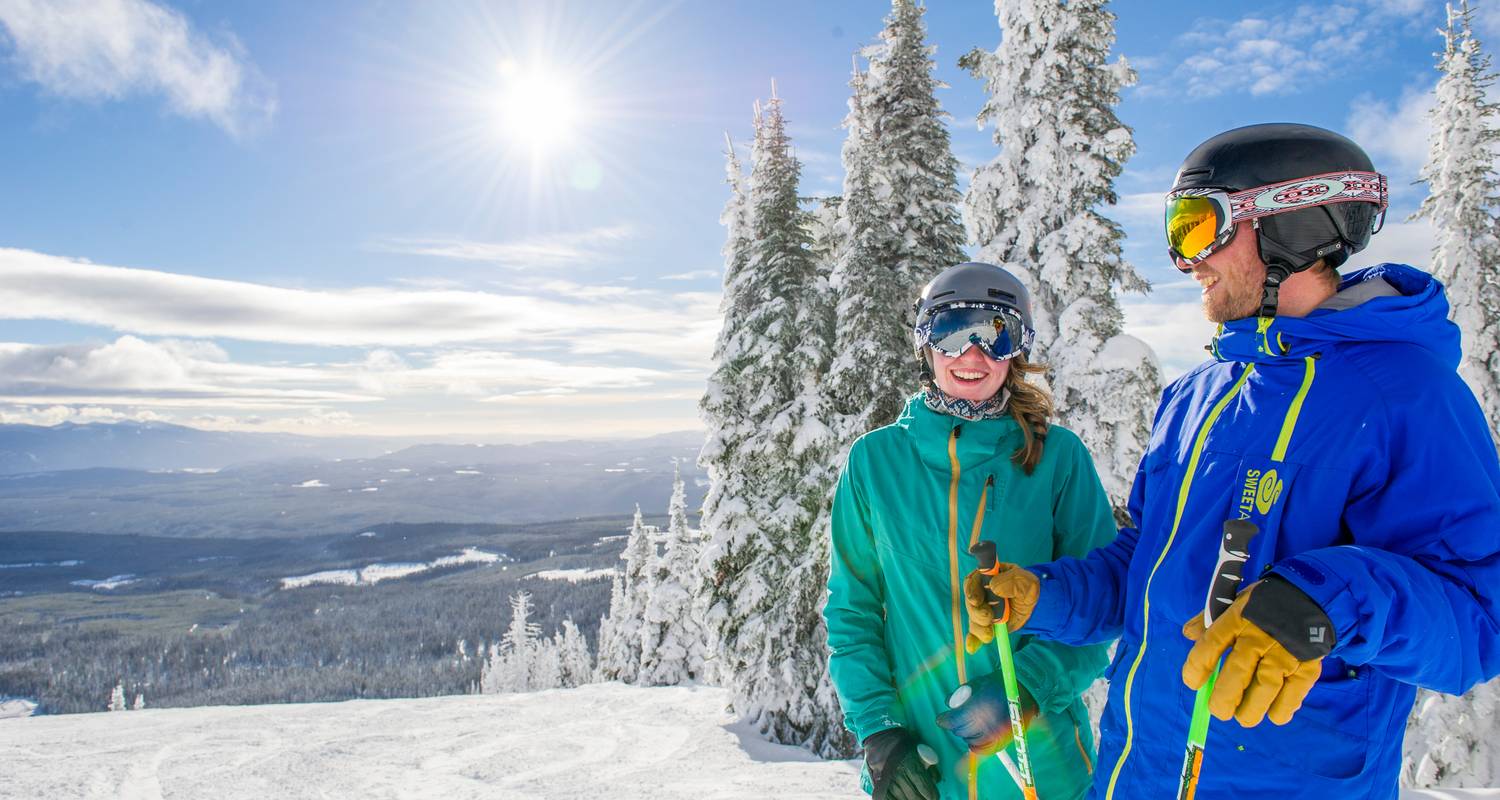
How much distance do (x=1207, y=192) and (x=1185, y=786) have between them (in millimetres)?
1714

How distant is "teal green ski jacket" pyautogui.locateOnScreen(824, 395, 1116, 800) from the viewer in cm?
283

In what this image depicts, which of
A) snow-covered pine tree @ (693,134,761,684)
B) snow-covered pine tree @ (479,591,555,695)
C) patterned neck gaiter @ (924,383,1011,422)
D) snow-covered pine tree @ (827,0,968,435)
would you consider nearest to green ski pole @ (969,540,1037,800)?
patterned neck gaiter @ (924,383,1011,422)

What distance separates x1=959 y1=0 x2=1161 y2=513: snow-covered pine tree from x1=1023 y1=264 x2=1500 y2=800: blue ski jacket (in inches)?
361

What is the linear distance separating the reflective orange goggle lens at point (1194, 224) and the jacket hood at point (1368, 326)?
260 mm

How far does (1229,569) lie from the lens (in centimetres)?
175

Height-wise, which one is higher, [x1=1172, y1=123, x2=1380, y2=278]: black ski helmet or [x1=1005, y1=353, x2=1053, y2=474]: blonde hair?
[x1=1172, y1=123, x2=1380, y2=278]: black ski helmet

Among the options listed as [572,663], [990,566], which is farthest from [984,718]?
[572,663]

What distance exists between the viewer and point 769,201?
17.8 metres

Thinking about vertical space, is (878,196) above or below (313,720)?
above

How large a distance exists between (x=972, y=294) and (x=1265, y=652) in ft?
6.22

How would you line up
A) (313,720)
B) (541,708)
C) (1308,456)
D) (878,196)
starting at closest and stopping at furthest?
1. (1308,456)
2. (878,196)
3. (313,720)
4. (541,708)

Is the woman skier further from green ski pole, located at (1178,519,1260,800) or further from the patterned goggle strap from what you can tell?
the patterned goggle strap

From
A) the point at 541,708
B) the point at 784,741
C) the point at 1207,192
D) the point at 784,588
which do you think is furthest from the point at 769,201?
the point at 1207,192

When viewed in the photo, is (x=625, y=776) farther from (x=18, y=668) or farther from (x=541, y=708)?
(x=18, y=668)
